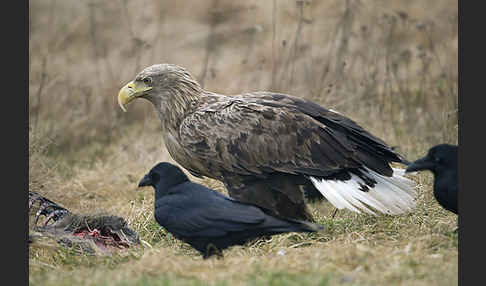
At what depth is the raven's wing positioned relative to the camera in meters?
4.89

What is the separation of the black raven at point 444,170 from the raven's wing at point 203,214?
4.13 ft

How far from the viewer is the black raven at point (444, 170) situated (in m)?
4.91

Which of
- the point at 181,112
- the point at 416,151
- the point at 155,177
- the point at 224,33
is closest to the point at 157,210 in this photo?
the point at 155,177

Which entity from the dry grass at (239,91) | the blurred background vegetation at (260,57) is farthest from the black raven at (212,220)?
the blurred background vegetation at (260,57)

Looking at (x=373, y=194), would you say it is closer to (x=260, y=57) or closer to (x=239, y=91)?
(x=239, y=91)

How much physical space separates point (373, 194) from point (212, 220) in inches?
60.1

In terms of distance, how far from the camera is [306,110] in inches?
237

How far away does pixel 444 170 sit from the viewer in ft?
16.3

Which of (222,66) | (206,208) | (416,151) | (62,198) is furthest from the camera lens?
(222,66)

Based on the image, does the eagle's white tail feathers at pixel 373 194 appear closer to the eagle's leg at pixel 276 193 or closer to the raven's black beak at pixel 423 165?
the eagle's leg at pixel 276 193

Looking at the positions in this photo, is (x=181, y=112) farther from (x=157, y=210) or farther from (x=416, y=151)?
(x=416, y=151)

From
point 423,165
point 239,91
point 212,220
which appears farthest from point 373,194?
point 239,91

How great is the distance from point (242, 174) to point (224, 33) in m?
7.69

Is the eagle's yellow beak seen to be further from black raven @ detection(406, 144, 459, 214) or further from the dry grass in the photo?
black raven @ detection(406, 144, 459, 214)
